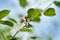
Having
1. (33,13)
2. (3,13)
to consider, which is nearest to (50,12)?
(33,13)

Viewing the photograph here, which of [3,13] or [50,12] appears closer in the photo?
[3,13]

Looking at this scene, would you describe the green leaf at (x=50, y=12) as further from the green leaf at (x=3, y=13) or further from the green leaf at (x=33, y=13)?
the green leaf at (x=3, y=13)

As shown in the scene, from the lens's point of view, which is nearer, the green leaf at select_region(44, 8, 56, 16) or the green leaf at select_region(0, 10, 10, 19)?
the green leaf at select_region(0, 10, 10, 19)

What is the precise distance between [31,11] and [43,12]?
9 centimetres

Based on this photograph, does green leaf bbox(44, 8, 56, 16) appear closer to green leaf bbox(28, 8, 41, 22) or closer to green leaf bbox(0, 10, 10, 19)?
green leaf bbox(28, 8, 41, 22)

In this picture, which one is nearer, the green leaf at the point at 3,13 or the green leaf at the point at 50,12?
the green leaf at the point at 3,13

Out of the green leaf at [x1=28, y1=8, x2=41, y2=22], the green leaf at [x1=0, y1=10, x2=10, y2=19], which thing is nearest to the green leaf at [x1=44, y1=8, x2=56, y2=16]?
the green leaf at [x1=28, y1=8, x2=41, y2=22]

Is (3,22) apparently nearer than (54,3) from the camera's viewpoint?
Yes

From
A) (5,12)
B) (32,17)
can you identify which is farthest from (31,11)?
(5,12)

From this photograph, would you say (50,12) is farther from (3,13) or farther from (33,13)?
(3,13)

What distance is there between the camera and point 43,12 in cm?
94

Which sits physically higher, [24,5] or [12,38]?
[24,5]

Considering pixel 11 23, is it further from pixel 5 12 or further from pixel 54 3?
pixel 54 3

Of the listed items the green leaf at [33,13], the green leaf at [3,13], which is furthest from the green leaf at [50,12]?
the green leaf at [3,13]
